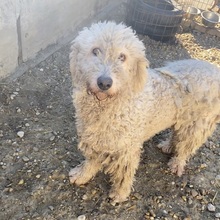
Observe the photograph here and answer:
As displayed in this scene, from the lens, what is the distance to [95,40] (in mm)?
2316

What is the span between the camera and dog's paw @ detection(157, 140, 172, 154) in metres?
3.61

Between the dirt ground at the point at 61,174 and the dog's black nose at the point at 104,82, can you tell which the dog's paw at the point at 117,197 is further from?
the dog's black nose at the point at 104,82

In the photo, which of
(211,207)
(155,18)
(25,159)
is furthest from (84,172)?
(155,18)

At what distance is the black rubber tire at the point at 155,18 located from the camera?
5.26m

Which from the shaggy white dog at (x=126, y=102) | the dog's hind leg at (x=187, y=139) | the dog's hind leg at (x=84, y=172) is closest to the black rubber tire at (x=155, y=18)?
the shaggy white dog at (x=126, y=102)

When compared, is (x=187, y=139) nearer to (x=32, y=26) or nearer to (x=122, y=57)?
(x=122, y=57)

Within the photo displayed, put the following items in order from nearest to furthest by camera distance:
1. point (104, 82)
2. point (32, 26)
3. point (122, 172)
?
point (104, 82) → point (122, 172) → point (32, 26)

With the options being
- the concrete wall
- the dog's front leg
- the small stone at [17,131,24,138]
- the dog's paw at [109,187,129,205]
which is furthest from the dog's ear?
the concrete wall

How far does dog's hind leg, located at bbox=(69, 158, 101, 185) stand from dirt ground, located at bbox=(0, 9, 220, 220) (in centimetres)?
7

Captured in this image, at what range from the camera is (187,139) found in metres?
3.20

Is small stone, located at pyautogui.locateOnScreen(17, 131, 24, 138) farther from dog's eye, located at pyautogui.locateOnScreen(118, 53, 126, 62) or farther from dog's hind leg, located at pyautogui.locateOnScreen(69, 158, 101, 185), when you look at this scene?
dog's eye, located at pyautogui.locateOnScreen(118, 53, 126, 62)

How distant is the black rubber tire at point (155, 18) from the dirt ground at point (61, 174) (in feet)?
6.42

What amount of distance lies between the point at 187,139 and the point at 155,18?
2793 mm

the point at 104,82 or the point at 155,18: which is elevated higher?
the point at 104,82
